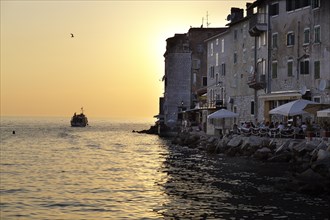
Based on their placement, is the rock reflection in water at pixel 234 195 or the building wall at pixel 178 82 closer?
the rock reflection in water at pixel 234 195

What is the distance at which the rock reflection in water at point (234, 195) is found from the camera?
19.1m

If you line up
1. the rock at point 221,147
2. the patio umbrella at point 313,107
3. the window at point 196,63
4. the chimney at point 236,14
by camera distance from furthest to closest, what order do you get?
1. the window at point 196,63
2. the chimney at point 236,14
3. the rock at point 221,147
4. the patio umbrella at point 313,107

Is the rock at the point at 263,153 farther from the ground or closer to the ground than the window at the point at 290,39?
closer to the ground

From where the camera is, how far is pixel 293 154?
32.6 m

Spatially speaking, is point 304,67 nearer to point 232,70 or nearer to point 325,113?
point 325,113

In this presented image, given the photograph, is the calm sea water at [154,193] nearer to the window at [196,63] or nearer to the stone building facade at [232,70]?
the stone building facade at [232,70]

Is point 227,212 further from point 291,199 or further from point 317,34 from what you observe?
point 317,34

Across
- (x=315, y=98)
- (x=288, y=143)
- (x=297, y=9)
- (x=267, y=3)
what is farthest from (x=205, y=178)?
(x=267, y=3)

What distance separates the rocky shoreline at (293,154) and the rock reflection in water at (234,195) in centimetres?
74

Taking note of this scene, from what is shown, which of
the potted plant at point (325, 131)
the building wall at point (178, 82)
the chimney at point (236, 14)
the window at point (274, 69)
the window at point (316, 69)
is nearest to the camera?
the potted plant at point (325, 131)

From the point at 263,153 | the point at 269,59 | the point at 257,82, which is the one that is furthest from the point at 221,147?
the point at 263,153

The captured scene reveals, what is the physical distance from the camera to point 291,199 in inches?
848

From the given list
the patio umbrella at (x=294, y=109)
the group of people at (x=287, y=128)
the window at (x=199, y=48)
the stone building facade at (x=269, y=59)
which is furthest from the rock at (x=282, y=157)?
the window at (x=199, y=48)

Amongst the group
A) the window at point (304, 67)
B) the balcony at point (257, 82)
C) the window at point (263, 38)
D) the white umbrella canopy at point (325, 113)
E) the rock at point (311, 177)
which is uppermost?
the window at point (263, 38)
